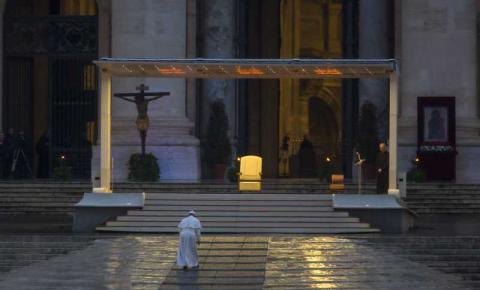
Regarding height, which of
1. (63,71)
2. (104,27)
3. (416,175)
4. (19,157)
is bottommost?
(416,175)

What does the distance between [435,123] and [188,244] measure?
1774 centimetres

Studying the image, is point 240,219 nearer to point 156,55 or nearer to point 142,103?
point 142,103

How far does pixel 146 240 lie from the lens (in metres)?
29.5

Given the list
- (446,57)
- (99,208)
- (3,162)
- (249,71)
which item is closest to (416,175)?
(446,57)

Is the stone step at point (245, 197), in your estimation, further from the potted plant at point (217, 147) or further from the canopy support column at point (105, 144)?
the potted plant at point (217, 147)

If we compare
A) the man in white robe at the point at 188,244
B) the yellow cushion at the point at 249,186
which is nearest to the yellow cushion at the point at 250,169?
the yellow cushion at the point at 249,186

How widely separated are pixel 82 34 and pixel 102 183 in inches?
550

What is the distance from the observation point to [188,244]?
86.5 ft

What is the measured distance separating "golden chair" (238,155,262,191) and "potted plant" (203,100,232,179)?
7050 mm

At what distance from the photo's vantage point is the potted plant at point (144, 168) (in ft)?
133

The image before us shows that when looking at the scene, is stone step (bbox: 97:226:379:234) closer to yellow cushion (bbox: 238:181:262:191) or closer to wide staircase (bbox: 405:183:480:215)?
yellow cushion (bbox: 238:181:262:191)

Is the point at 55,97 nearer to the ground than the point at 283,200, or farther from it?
farther from it

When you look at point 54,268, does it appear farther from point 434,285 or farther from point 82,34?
point 82,34

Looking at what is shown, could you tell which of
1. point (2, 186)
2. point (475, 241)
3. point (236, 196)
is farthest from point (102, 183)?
point (475, 241)
